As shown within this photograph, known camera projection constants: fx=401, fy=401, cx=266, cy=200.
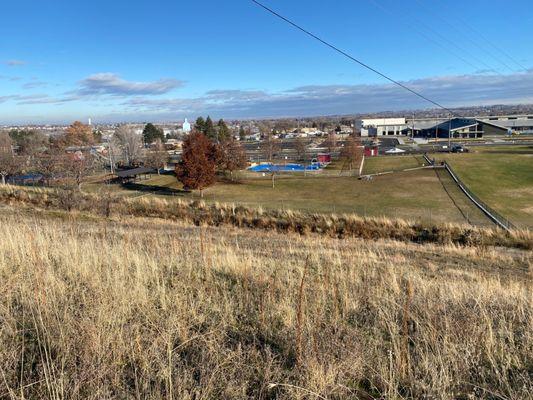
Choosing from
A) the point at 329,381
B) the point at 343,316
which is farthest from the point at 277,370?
the point at 343,316

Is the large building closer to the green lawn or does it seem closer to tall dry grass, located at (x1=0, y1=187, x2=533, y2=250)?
the green lawn

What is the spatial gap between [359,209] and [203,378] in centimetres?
3656

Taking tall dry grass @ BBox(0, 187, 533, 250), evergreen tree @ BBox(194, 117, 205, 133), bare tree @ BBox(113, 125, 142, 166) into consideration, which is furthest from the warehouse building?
tall dry grass @ BBox(0, 187, 533, 250)

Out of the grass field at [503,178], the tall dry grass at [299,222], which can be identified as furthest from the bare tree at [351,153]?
the tall dry grass at [299,222]

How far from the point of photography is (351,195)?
4797 centimetres

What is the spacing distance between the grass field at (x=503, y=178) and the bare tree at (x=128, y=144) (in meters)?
62.2

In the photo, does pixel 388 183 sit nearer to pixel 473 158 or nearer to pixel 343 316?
pixel 473 158

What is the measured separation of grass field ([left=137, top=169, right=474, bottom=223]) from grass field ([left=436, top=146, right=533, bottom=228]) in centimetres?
446

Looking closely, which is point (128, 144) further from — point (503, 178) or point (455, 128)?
point (455, 128)

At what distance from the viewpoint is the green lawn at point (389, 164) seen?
69.2 m

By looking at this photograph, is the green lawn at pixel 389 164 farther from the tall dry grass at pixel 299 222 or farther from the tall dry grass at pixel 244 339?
the tall dry grass at pixel 244 339

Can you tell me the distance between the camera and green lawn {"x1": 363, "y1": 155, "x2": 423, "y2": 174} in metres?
69.2

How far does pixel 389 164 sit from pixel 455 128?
6895 cm

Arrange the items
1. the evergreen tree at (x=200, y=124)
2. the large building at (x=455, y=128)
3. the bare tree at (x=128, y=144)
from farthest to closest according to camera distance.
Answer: the large building at (x=455, y=128), the evergreen tree at (x=200, y=124), the bare tree at (x=128, y=144)
